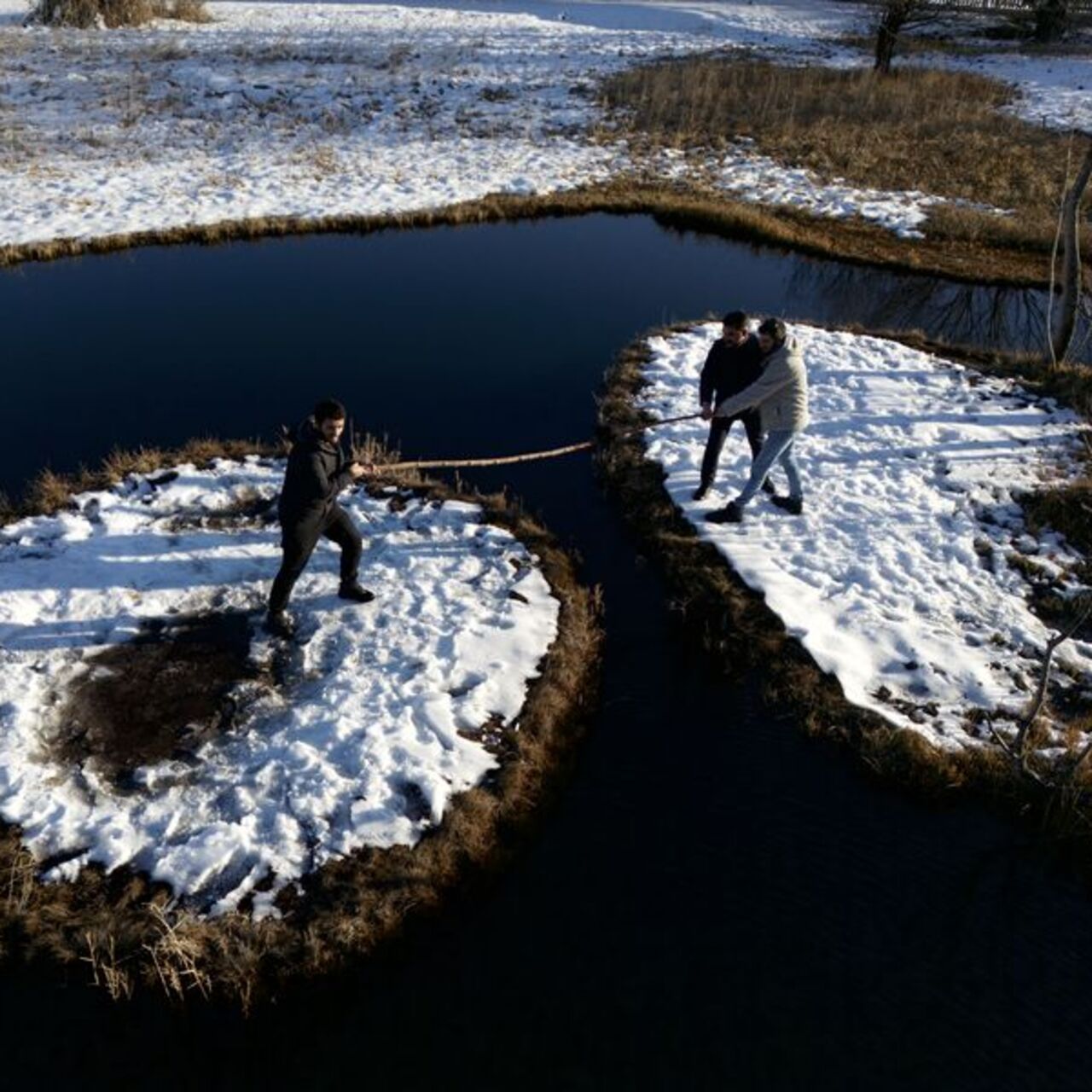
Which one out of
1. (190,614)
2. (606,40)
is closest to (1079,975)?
(190,614)

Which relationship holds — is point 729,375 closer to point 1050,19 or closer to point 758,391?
point 758,391

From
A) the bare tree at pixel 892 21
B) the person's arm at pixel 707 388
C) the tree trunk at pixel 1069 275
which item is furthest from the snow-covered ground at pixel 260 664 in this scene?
the bare tree at pixel 892 21

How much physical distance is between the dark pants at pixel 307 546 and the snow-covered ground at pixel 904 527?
3.98m

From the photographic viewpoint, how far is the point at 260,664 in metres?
7.56

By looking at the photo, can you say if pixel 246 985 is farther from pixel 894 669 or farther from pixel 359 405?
pixel 359 405

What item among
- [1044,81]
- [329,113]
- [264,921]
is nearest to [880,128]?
[1044,81]

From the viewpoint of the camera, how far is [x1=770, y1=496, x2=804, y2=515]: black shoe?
973 cm

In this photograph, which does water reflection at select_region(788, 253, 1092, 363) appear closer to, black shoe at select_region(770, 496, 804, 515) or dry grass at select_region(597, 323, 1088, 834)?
dry grass at select_region(597, 323, 1088, 834)

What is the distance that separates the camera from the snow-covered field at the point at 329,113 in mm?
19391

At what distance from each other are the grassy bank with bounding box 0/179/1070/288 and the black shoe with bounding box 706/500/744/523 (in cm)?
1117

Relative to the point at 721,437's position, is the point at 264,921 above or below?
below

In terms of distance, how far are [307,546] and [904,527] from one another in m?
6.68

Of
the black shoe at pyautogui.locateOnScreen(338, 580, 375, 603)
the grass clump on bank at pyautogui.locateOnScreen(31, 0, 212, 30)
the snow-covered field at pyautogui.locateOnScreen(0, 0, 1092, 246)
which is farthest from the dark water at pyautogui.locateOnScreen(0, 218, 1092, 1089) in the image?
the grass clump on bank at pyautogui.locateOnScreen(31, 0, 212, 30)

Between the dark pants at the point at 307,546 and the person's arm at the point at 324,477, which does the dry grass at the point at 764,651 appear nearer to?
the dark pants at the point at 307,546
